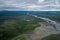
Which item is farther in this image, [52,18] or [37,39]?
[52,18]

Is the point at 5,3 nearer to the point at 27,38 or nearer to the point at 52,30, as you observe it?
the point at 27,38

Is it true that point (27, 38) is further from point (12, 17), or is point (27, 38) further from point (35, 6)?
point (35, 6)

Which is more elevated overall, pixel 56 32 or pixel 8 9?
pixel 8 9

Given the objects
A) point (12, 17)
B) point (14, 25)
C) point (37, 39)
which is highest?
point (12, 17)

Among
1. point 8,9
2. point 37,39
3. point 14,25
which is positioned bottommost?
point 37,39

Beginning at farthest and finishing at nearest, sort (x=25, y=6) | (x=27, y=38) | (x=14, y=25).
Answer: (x=25, y=6) < (x=14, y=25) < (x=27, y=38)

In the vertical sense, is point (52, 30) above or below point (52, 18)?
below

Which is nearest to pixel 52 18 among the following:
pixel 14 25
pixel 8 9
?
pixel 14 25

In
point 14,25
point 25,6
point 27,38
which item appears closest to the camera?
point 27,38

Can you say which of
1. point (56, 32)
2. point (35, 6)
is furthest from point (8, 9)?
point (56, 32)
